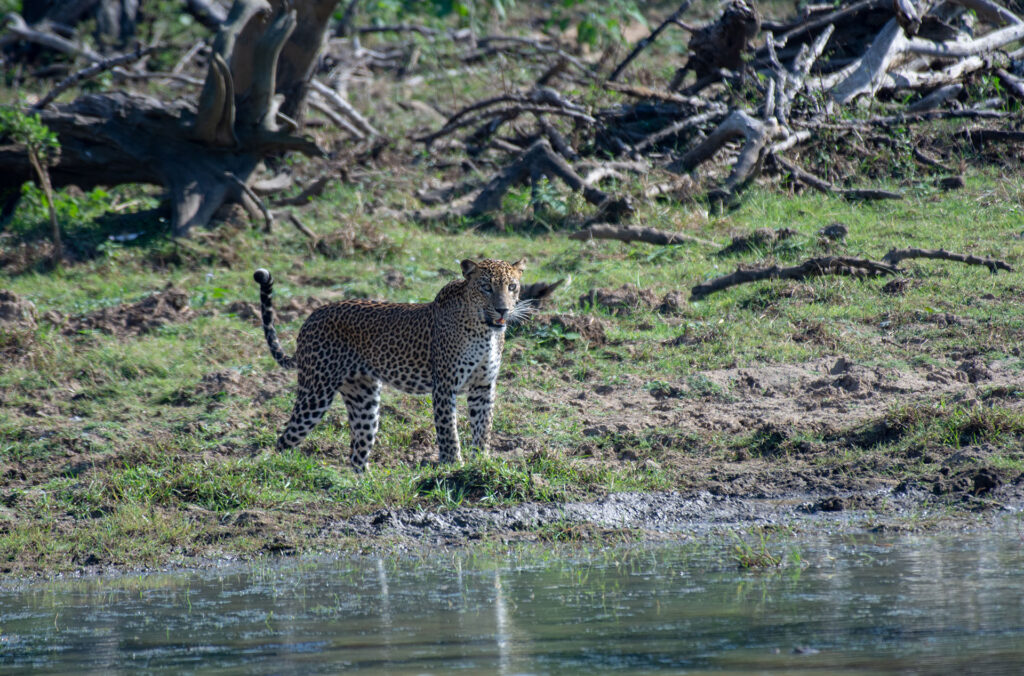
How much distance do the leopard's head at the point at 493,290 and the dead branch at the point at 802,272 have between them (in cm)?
336

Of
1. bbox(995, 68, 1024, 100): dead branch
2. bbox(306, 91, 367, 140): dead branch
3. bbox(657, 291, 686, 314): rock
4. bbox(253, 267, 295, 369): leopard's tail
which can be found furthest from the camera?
bbox(306, 91, 367, 140): dead branch

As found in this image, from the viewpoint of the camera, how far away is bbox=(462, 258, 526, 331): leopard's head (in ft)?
28.2

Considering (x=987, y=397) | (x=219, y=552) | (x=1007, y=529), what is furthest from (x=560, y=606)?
(x=987, y=397)

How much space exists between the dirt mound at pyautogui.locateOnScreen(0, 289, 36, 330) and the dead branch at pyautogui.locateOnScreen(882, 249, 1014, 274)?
7.78m

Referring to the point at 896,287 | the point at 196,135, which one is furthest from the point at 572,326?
the point at 196,135

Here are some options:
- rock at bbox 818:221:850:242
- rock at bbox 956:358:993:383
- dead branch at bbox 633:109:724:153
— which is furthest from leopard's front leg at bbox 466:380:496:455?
dead branch at bbox 633:109:724:153

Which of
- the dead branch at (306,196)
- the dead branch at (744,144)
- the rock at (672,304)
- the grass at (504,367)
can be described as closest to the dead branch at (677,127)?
the dead branch at (744,144)

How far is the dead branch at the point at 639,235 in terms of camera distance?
12.9 metres

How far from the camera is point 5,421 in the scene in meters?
9.52

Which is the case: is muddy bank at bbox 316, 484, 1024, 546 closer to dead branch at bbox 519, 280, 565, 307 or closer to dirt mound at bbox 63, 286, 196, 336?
dead branch at bbox 519, 280, 565, 307

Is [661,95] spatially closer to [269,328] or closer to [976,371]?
[976,371]

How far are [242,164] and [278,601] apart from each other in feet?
30.4

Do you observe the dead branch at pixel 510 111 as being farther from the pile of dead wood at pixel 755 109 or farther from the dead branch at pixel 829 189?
the dead branch at pixel 829 189

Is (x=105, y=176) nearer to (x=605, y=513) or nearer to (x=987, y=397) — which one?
(x=605, y=513)
